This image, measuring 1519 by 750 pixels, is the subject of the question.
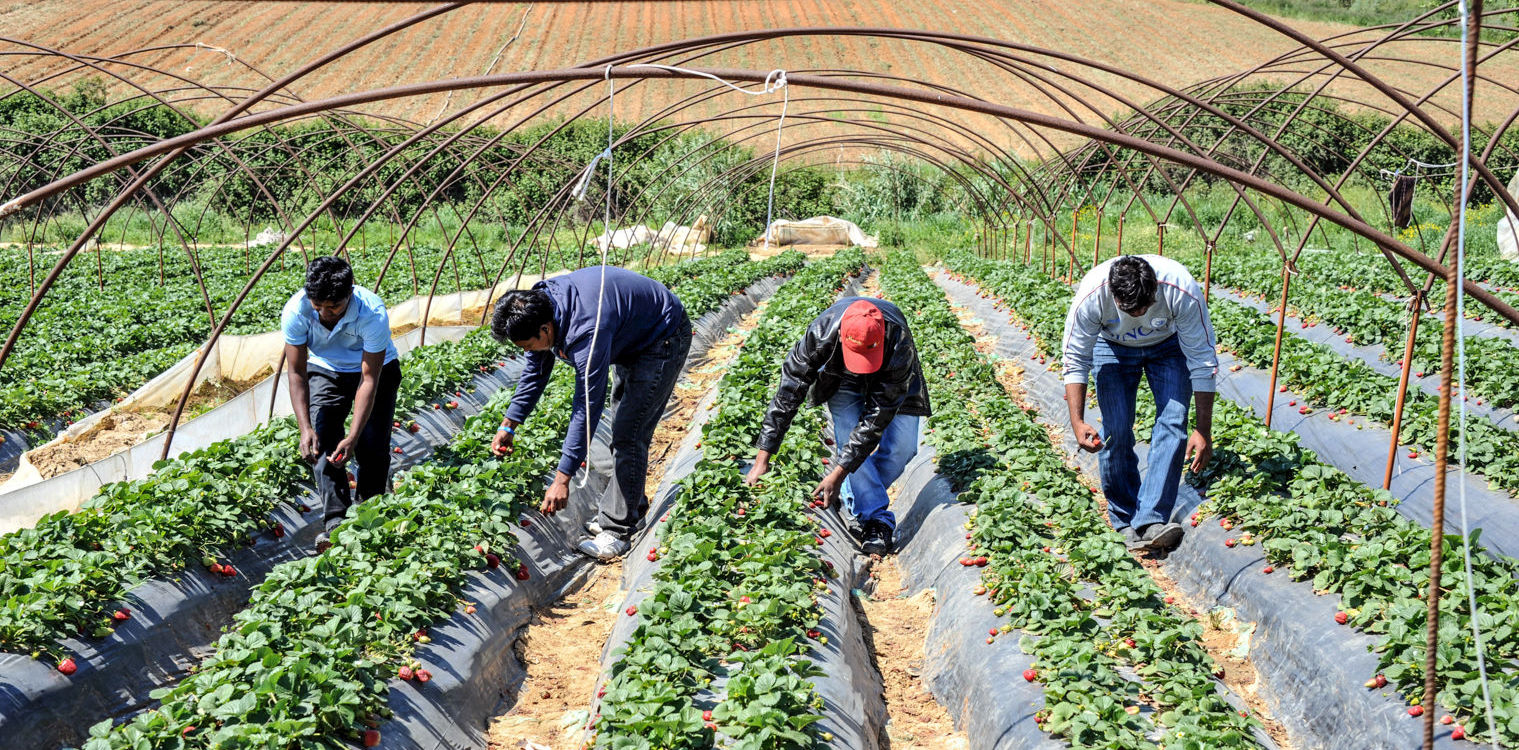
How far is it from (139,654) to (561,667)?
182 cm

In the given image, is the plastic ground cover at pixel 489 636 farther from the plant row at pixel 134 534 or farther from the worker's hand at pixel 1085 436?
the worker's hand at pixel 1085 436

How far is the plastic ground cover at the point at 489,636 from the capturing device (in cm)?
398

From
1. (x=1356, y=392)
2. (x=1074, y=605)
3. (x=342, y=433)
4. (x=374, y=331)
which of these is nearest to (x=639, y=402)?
(x=374, y=331)

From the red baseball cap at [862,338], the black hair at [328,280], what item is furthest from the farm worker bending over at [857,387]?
the black hair at [328,280]

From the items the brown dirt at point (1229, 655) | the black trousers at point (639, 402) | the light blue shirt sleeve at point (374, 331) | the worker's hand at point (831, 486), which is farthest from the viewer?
the black trousers at point (639, 402)

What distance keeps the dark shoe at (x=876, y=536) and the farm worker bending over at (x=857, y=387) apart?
33cm

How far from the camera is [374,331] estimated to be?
218 inches

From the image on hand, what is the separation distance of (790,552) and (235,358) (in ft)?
24.2

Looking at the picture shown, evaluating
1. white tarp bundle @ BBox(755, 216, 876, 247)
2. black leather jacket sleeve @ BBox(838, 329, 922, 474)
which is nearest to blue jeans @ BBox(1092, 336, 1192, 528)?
black leather jacket sleeve @ BBox(838, 329, 922, 474)

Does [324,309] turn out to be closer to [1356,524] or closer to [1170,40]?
[1356,524]

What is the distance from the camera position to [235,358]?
1005cm

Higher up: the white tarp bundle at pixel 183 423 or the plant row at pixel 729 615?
the plant row at pixel 729 615

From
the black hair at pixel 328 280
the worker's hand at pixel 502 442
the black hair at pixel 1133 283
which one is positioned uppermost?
the black hair at pixel 1133 283

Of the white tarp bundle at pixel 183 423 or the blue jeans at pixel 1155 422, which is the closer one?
the blue jeans at pixel 1155 422
